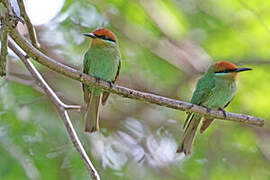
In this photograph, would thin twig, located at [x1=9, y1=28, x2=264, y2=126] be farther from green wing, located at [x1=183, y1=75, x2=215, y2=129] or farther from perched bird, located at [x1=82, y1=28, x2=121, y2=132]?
→ perched bird, located at [x1=82, y1=28, x2=121, y2=132]

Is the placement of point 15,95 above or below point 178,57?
below

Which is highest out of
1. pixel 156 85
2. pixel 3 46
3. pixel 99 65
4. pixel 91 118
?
pixel 3 46

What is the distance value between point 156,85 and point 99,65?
1.44 metres

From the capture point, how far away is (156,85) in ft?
17.8

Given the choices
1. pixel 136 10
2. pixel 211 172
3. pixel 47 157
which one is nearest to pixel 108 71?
pixel 47 157

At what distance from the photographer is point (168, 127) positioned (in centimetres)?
552

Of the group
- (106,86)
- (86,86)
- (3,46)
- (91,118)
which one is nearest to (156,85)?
(86,86)

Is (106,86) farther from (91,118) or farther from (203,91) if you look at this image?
(203,91)

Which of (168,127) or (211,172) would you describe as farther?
(168,127)

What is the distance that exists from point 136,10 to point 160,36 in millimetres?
466

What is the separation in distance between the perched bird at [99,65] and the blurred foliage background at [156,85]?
709mm

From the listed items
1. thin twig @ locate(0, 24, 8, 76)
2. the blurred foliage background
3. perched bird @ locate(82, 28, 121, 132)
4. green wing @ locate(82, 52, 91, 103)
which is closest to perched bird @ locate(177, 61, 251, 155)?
the blurred foliage background

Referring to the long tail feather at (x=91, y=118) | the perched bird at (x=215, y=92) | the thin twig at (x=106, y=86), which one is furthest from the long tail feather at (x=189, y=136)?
the long tail feather at (x=91, y=118)

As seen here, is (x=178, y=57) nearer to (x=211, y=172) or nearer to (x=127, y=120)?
(x=127, y=120)
